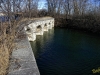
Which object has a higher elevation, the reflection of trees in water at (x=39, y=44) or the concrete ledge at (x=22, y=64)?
the concrete ledge at (x=22, y=64)

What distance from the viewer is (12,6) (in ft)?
31.6

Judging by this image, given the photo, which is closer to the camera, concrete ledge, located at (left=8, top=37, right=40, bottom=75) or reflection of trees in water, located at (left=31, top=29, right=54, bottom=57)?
concrete ledge, located at (left=8, top=37, right=40, bottom=75)

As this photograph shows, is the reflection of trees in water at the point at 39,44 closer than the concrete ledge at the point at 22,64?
No

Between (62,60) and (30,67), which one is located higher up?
(30,67)

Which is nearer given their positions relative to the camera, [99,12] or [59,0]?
[99,12]

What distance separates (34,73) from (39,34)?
1745cm

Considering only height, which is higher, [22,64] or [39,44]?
[22,64]

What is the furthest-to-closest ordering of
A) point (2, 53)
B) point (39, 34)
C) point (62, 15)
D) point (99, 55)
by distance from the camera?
point (62, 15), point (39, 34), point (99, 55), point (2, 53)

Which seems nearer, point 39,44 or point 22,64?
point 22,64

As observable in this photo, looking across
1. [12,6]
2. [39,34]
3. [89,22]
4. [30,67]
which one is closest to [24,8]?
[12,6]

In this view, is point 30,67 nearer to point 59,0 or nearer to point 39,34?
point 39,34

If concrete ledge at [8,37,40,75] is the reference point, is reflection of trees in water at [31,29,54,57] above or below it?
below

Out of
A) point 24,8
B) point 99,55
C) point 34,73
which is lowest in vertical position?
point 99,55

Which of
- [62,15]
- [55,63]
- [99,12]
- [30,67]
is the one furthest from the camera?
[62,15]
